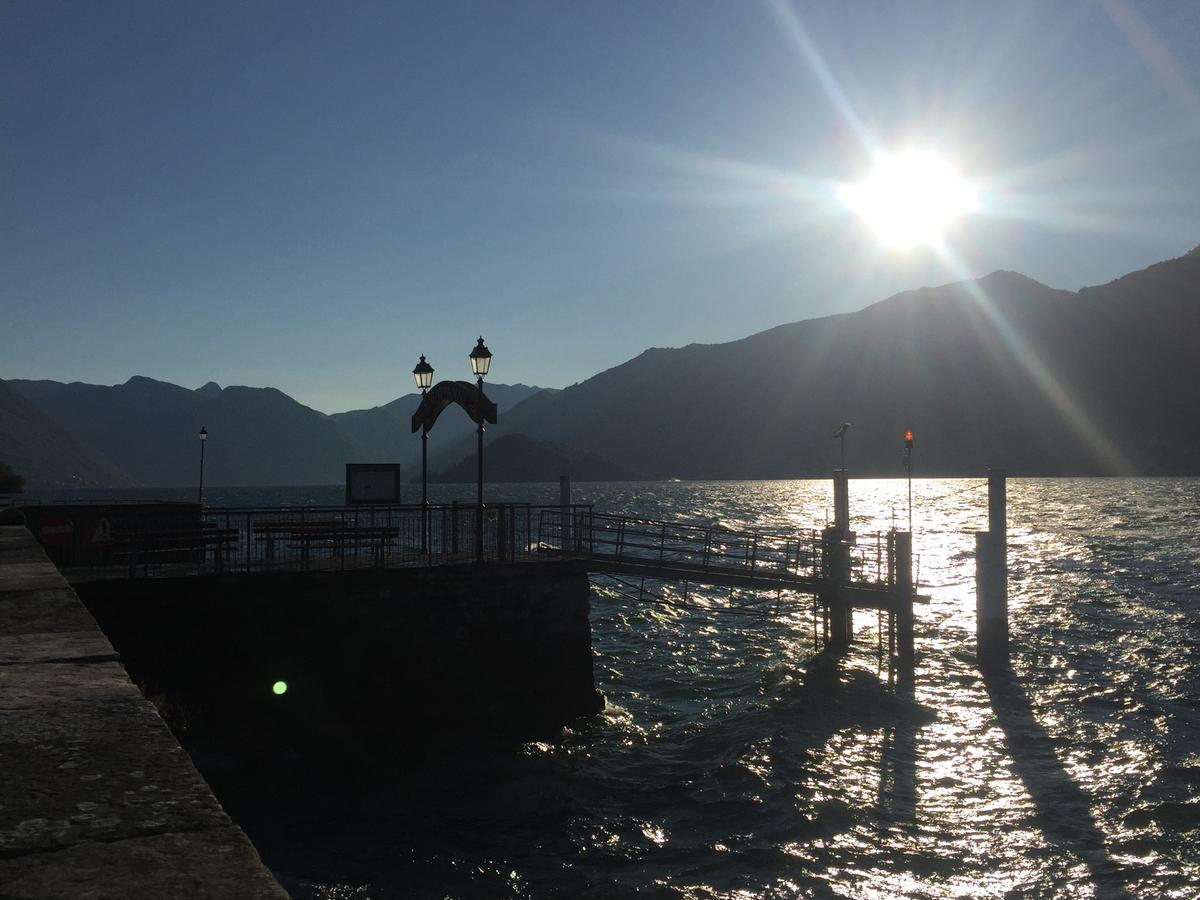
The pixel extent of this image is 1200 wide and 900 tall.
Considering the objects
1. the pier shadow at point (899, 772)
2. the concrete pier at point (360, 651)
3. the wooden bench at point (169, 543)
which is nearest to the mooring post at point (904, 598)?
the pier shadow at point (899, 772)

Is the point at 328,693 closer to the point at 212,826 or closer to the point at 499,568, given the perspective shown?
the point at 499,568

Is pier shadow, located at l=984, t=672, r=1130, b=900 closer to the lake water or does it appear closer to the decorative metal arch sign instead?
the lake water

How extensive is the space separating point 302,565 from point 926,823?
37.9 ft

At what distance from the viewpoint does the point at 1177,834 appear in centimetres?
1385

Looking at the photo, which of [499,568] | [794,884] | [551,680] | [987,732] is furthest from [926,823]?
[499,568]

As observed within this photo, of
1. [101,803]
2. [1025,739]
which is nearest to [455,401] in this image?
[1025,739]

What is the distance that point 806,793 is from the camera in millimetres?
15688

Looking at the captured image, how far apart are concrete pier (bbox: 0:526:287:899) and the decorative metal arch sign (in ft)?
49.0

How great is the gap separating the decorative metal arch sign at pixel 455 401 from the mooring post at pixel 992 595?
1309cm

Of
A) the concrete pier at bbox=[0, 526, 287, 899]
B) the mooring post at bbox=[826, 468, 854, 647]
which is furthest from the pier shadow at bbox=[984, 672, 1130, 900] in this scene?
the concrete pier at bbox=[0, 526, 287, 899]

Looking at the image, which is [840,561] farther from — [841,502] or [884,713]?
[884,713]

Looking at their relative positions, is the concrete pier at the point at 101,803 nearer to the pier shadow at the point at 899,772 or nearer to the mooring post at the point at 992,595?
the pier shadow at the point at 899,772

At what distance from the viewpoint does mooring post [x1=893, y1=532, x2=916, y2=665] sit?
23906mm

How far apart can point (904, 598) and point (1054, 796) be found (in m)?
8.88
